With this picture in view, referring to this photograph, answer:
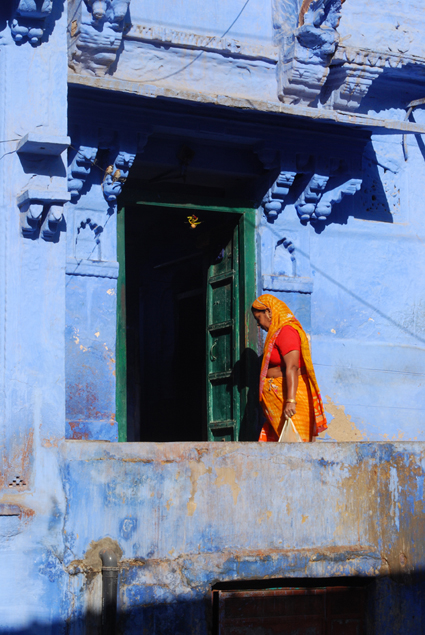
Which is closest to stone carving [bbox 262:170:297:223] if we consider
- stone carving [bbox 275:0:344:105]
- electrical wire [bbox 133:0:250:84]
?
stone carving [bbox 275:0:344:105]

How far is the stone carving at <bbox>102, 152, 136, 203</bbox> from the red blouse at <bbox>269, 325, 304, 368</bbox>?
160 cm

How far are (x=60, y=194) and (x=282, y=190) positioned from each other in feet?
9.23

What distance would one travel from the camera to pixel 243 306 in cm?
743

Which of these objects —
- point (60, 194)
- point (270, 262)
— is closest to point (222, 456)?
point (60, 194)

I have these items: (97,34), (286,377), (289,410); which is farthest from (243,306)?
(97,34)

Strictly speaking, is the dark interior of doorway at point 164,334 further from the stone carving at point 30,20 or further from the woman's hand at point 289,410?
the stone carving at point 30,20

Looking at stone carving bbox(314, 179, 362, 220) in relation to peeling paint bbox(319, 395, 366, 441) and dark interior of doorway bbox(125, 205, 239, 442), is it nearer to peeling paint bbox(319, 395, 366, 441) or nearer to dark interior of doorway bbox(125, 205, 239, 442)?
peeling paint bbox(319, 395, 366, 441)

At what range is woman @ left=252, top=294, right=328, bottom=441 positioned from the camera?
6270mm

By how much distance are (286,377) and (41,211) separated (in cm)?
219

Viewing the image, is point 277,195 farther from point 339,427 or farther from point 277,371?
point 339,427

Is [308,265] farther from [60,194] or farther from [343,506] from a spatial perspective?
[60,194]

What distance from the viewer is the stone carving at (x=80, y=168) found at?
6578mm

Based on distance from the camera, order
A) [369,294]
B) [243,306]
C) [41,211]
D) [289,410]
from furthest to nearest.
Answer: [369,294] < [243,306] < [289,410] < [41,211]

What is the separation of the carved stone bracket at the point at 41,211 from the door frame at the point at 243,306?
210 cm
